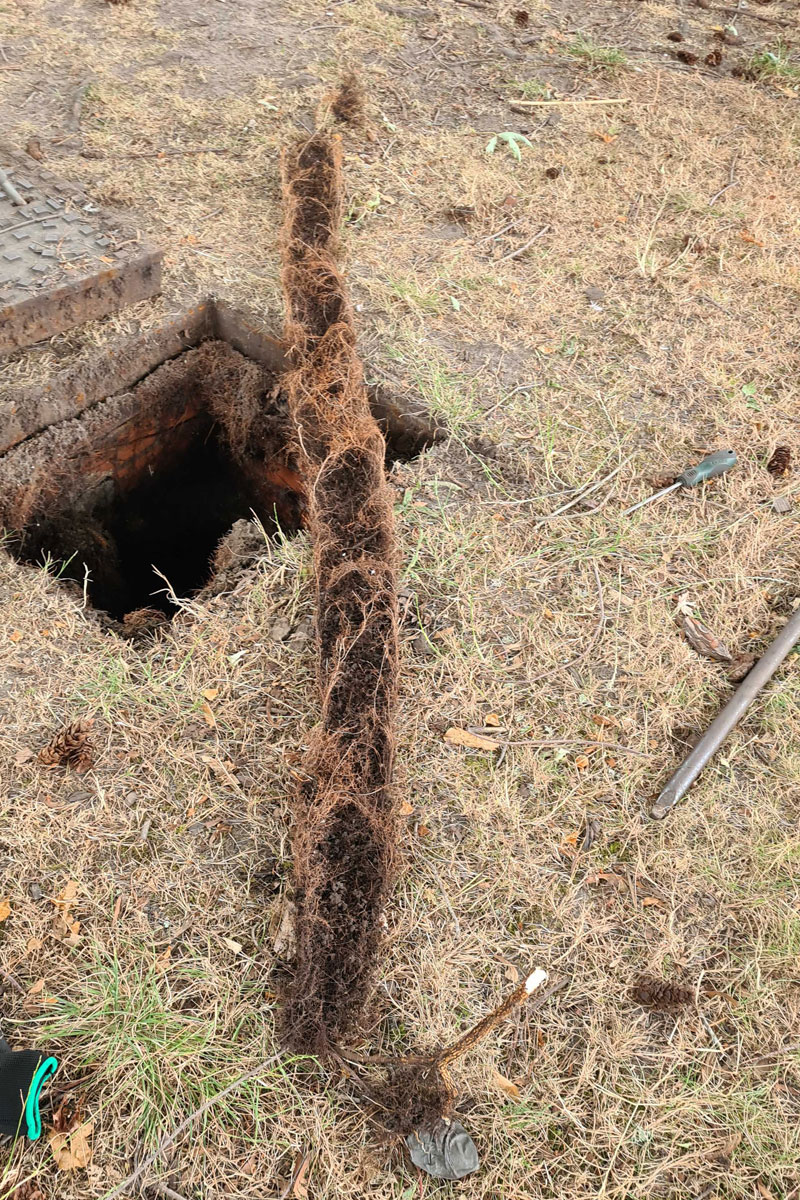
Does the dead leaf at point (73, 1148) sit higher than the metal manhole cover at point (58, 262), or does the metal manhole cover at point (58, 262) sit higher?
the metal manhole cover at point (58, 262)

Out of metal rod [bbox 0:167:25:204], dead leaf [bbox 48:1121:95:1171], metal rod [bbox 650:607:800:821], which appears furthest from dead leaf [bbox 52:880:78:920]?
metal rod [bbox 0:167:25:204]

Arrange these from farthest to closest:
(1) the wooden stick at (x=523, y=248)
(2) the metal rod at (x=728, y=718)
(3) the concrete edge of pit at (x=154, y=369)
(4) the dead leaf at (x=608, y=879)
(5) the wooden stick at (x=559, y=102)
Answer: (5) the wooden stick at (x=559, y=102) < (1) the wooden stick at (x=523, y=248) < (3) the concrete edge of pit at (x=154, y=369) < (2) the metal rod at (x=728, y=718) < (4) the dead leaf at (x=608, y=879)

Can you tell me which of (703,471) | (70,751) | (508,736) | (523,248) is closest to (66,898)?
(70,751)

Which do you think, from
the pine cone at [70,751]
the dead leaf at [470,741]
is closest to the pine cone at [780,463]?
the dead leaf at [470,741]

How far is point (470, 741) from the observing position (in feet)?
6.98

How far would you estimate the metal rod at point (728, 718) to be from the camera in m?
2.08

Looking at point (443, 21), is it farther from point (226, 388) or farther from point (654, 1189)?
point (654, 1189)

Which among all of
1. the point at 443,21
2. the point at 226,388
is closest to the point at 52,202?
the point at 226,388

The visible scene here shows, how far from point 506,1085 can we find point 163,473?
8.14 feet

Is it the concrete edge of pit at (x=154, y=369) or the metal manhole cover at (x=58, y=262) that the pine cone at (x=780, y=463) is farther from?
the metal manhole cover at (x=58, y=262)

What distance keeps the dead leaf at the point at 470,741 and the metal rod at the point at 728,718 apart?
0.45 m

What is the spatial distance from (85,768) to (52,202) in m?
2.28

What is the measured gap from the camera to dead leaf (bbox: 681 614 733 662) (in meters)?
2.38

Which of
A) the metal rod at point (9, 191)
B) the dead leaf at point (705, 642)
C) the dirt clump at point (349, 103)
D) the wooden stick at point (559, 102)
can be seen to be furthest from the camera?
the wooden stick at point (559, 102)
